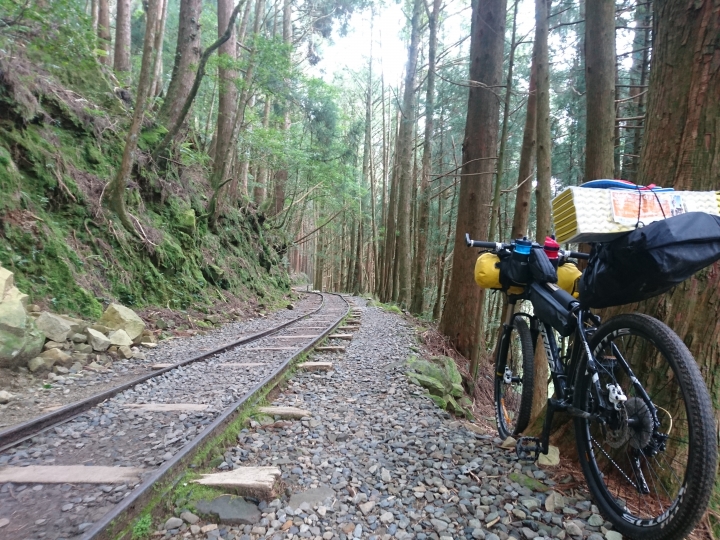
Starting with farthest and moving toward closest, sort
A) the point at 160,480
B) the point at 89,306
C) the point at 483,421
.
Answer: the point at 89,306
the point at 483,421
the point at 160,480

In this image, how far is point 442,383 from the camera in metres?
5.38

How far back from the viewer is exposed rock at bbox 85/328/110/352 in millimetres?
6016

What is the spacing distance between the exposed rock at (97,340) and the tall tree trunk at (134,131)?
12.6ft

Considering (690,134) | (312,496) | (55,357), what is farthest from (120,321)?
(690,134)

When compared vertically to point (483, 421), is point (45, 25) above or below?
above

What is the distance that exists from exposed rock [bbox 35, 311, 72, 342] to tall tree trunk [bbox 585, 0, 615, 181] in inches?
Answer: 278

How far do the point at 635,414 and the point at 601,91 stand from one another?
4.28 meters

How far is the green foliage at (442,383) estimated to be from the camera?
4.84m

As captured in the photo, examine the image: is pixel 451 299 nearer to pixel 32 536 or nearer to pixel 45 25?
pixel 32 536

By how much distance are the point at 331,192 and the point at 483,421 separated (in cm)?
2122

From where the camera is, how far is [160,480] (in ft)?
8.36

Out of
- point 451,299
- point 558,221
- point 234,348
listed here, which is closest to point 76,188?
point 234,348

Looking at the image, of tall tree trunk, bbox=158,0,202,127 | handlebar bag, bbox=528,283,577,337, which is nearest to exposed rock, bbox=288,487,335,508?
handlebar bag, bbox=528,283,577,337

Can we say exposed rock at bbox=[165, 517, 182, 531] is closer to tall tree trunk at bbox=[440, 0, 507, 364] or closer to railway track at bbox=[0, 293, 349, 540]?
railway track at bbox=[0, 293, 349, 540]
